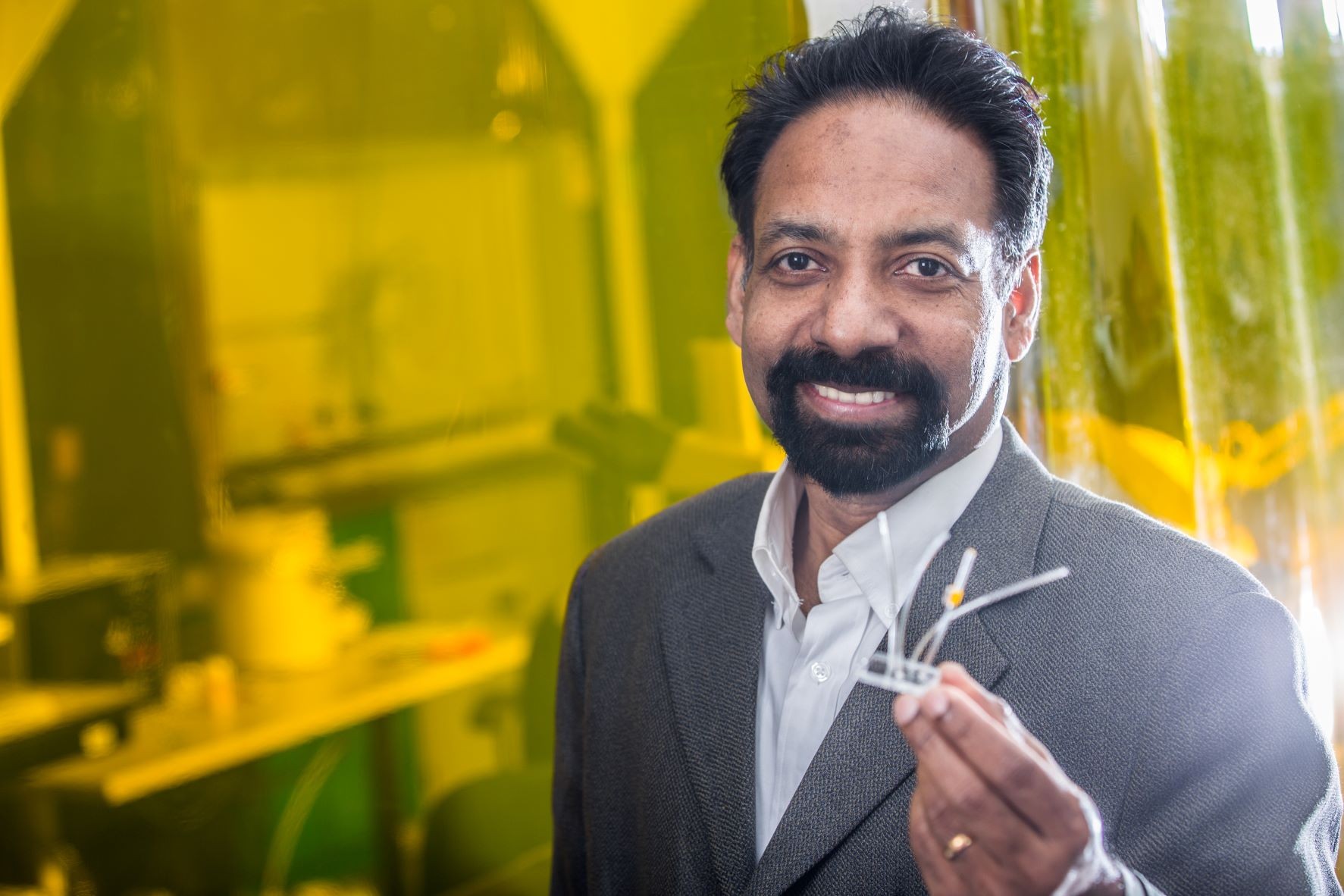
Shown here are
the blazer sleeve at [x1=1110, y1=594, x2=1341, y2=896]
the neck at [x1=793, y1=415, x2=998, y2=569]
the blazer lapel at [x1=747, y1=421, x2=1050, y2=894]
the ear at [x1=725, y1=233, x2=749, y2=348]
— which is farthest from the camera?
the ear at [x1=725, y1=233, x2=749, y2=348]

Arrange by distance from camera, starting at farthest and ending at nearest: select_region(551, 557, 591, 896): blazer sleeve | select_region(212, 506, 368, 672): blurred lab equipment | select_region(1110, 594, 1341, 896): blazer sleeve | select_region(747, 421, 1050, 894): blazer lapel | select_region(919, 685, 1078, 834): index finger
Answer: select_region(212, 506, 368, 672): blurred lab equipment < select_region(551, 557, 591, 896): blazer sleeve < select_region(747, 421, 1050, 894): blazer lapel < select_region(1110, 594, 1341, 896): blazer sleeve < select_region(919, 685, 1078, 834): index finger

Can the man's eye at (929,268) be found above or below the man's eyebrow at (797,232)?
below

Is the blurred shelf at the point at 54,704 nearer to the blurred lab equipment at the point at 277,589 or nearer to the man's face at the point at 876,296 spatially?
the blurred lab equipment at the point at 277,589

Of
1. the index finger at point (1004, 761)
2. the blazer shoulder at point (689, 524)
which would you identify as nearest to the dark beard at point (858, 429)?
the blazer shoulder at point (689, 524)

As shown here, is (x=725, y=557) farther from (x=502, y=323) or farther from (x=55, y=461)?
(x=55, y=461)

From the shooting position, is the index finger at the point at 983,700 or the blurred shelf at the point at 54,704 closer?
the index finger at the point at 983,700

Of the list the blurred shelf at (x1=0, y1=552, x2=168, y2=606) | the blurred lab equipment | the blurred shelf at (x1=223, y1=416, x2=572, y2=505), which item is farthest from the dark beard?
the blurred shelf at (x1=0, y1=552, x2=168, y2=606)

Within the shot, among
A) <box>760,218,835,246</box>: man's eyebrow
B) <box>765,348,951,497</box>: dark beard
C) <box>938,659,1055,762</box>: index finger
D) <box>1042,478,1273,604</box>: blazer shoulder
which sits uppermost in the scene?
<box>760,218,835,246</box>: man's eyebrow

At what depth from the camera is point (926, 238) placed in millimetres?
995

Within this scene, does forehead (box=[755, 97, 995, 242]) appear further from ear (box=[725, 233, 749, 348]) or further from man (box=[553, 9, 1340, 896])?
ear (box=[725, 233, 749, 348])

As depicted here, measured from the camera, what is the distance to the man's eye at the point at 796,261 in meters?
1.05

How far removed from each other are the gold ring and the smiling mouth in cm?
39

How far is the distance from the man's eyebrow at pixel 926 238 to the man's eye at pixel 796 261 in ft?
0.26

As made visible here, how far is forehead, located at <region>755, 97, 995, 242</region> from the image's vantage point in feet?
3.29
